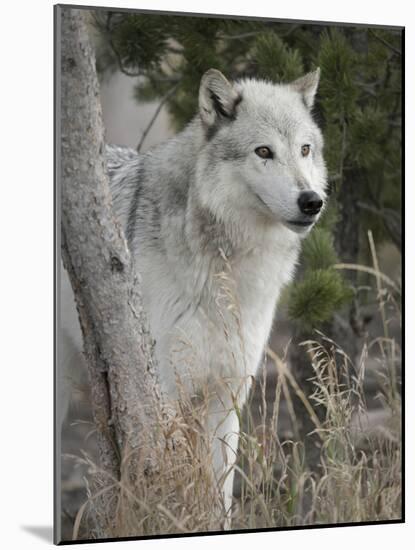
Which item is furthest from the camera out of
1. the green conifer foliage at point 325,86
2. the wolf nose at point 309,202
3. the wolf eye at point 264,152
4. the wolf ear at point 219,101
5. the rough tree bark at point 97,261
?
the green conifer foliage at point 325,86

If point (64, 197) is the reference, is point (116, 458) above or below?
below

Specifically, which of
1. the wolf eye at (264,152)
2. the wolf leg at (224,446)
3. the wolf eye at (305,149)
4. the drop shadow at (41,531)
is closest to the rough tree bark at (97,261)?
the wolf leg at (224,446)

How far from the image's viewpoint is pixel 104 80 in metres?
4.06

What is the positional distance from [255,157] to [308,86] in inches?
19.9

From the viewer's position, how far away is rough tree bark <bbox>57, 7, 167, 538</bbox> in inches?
144

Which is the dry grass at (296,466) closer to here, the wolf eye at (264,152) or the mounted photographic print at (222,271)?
the mounted photographic print at (222,271)

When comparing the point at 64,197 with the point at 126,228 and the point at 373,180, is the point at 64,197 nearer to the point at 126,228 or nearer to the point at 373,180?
the point at 126,228

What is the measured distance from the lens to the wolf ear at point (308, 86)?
4270 mm

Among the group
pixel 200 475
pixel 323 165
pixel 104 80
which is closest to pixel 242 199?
pixel 323 165

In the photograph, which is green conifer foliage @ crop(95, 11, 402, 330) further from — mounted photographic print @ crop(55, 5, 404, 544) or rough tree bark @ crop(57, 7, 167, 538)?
rough tree bark @ crop(57, 7, 167, 538)

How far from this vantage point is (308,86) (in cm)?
430

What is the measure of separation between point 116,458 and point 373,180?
180cm

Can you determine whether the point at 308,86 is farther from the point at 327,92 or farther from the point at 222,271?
the point at 222,271

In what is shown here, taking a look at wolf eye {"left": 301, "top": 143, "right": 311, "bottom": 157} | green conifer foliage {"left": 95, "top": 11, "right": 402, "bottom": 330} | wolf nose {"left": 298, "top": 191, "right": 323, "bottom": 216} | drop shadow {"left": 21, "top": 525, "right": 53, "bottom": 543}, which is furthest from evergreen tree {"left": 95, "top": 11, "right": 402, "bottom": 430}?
drop shadow {"left": 21, "top": 525, "right": 53, "bottom": 543}
